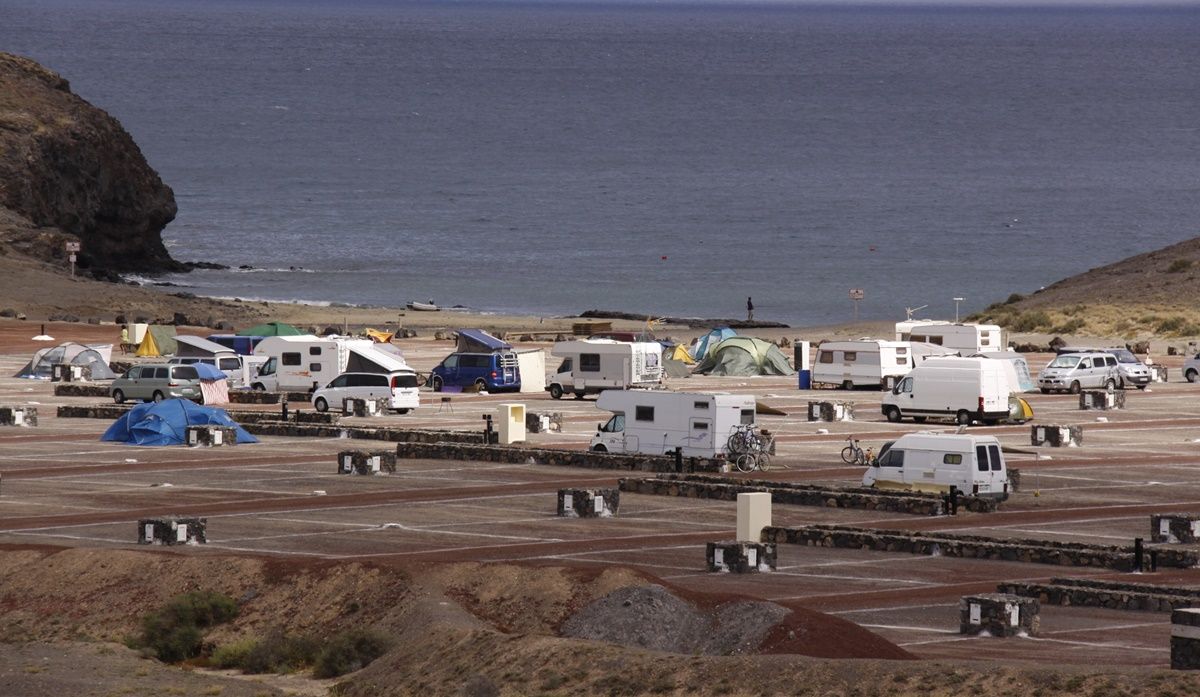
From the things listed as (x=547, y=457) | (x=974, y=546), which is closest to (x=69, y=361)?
(x=547, y=457)

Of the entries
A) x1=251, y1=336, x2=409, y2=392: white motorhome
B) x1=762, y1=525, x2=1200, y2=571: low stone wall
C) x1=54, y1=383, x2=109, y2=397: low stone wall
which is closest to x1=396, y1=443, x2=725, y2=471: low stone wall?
x1=762, y1=525, x2=1200, y2=571: low stone wall

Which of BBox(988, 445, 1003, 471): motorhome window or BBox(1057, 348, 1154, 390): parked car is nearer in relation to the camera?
BBox(988, 445, 1003, 471): motorhome window

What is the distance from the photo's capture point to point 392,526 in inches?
1496

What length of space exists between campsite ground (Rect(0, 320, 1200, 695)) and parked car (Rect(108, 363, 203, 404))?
9.33 meters

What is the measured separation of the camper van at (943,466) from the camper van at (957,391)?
14431 mm

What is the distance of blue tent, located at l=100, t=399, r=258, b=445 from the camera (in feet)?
171

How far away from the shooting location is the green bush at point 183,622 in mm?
29547

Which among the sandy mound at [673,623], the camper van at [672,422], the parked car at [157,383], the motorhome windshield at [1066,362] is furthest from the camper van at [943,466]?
the parked car at [157,383]

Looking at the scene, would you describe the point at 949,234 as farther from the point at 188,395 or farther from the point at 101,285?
the point at 188,395

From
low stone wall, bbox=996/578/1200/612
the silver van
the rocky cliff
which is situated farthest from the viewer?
the rocky cliff

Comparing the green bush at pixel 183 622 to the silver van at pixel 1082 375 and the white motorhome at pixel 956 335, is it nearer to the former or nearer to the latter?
the silver van at pixel 1082 375

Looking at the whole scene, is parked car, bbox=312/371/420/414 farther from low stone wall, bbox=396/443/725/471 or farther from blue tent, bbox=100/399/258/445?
low stone wall, bbox=396/443/725/471

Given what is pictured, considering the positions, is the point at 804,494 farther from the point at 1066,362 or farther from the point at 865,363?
the point at 1066,362

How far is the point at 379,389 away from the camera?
60.2m
